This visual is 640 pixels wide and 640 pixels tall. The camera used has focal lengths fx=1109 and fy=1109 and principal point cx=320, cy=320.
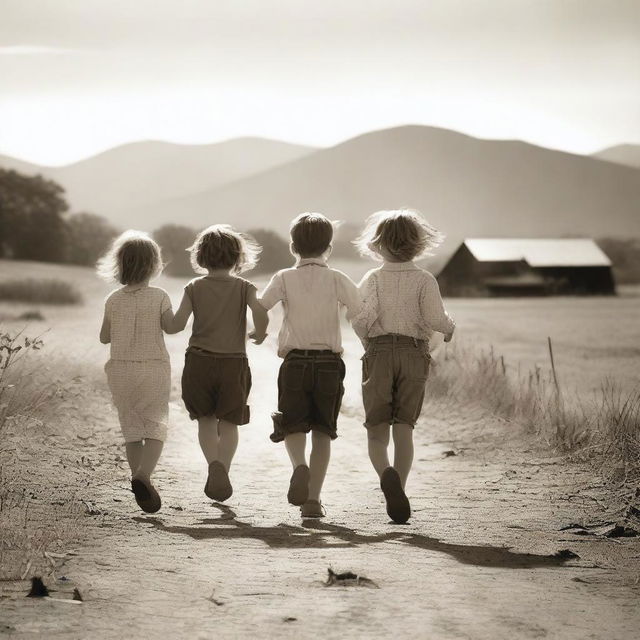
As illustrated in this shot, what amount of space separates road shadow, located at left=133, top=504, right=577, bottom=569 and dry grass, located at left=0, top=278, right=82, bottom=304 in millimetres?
8209

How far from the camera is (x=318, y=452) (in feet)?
18.6

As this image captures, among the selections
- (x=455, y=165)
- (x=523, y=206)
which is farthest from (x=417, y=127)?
(x=523, y=206)

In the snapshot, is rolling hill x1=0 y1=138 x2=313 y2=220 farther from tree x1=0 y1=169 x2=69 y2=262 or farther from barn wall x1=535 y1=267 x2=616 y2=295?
barn wall x1=535 y1=267 x2=616 y2=295

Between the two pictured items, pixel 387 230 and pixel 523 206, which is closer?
pixel 387 230

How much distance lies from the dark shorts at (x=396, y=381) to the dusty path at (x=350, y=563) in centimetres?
53

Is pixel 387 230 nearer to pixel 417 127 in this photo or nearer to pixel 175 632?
pixel 175 632

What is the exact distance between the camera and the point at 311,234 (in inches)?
227

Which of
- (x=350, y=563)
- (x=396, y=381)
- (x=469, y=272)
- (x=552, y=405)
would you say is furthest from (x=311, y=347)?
(x=469, y=272)

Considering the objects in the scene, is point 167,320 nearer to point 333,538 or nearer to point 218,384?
point 218,384

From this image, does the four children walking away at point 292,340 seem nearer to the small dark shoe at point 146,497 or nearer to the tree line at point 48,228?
the small dark shoe at point 146,497

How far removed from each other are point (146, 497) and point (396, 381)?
1380 mm

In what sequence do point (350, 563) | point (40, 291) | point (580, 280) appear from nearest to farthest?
point (350, 563) → point (40, 291) → point (580, 280)

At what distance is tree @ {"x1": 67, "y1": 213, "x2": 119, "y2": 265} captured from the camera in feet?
47.2

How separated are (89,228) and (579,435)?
8.67 m
